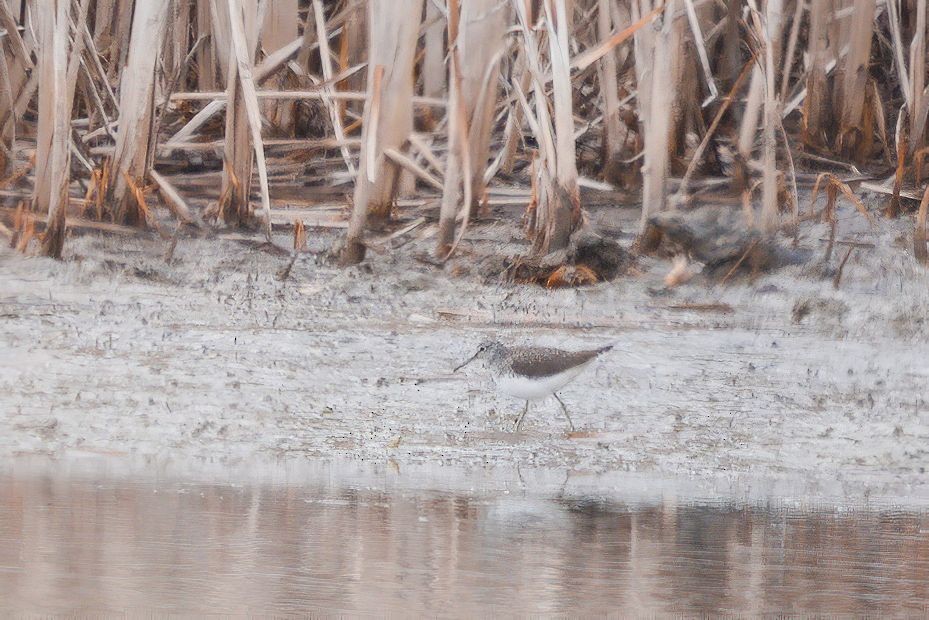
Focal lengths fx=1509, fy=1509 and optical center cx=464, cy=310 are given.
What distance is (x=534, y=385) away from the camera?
4.49 meters

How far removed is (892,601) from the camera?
2.90m

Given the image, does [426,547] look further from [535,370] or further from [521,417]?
[521,417]

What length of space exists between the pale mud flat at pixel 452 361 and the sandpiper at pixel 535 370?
0.16 m

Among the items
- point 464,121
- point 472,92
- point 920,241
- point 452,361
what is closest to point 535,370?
point 452,361

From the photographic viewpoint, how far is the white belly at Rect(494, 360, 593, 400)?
450 cm

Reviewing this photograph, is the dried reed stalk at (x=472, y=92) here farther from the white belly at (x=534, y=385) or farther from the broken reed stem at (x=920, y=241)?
the broken reed stem at (x=920, y=241)

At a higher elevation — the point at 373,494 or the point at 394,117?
the point at 394,117

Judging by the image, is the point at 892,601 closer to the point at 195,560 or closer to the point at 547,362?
the point at 195,560

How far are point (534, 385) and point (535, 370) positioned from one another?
0.15 feet

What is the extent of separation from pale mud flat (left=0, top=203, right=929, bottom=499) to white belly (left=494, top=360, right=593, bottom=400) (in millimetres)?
148

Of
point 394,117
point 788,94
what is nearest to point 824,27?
point 788,94

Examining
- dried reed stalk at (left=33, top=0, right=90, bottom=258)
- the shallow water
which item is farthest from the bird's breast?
dried reed stalk at (left=33, top=0, right=90, bottom=258)

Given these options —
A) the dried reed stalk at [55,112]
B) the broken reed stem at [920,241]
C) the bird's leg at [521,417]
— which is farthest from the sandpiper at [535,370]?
the dried reed stalk at [55,112]

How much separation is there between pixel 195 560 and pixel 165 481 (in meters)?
0.95
